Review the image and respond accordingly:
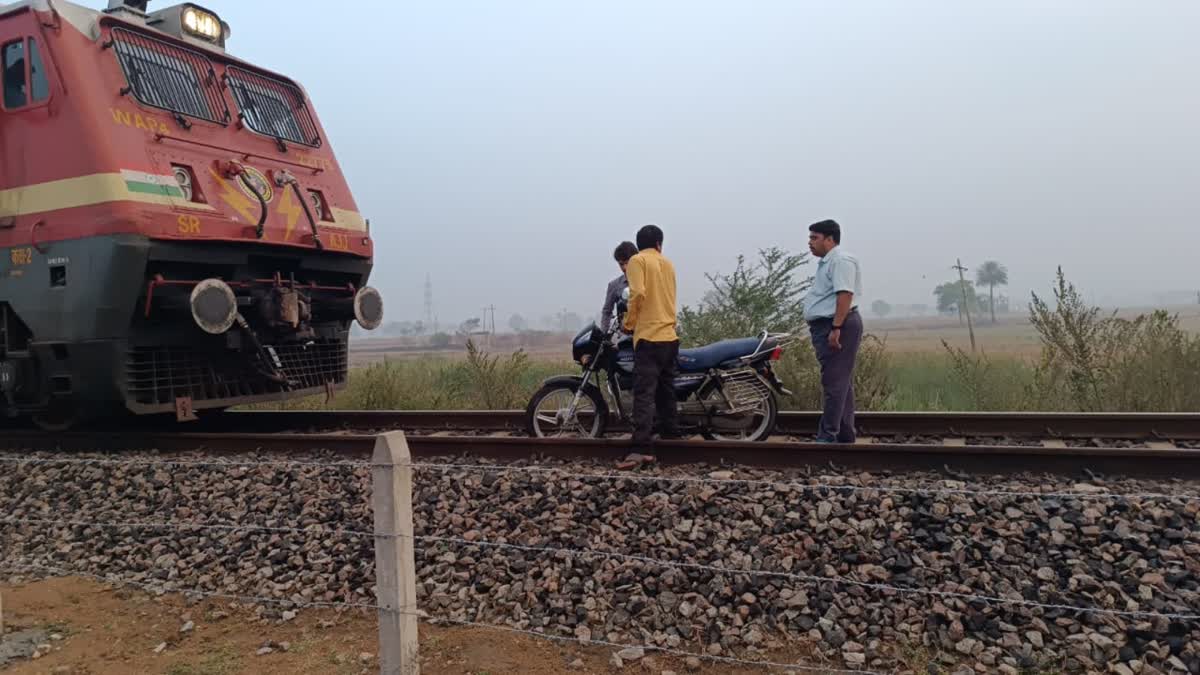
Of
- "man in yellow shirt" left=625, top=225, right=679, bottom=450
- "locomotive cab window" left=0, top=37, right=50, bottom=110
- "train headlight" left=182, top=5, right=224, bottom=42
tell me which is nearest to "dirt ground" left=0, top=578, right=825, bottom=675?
"man in yellow shirt" left=625, top=225, right=679, bottom=450

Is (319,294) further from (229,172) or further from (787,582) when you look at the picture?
(787,582)

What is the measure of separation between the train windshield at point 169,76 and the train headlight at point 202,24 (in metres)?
0.25

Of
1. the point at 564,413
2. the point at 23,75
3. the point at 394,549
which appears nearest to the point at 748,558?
the point at 394,549

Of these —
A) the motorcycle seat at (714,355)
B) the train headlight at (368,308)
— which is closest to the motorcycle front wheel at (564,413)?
the motorcycle seat at (714,355)

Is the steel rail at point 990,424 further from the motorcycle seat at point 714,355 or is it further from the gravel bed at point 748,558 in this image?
the gravel bed at point 748,558

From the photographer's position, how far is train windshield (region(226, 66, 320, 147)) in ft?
24.3

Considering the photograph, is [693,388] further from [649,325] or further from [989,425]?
[989,425]

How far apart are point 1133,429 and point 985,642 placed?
4.03 m

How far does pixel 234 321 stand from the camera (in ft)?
21.4

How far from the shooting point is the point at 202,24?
7250 mm

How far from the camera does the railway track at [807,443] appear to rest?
4.63 metres

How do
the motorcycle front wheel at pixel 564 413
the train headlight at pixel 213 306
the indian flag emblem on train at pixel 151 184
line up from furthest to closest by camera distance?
the motorcycle front wheel at pixel 564 413 < the train headlight at pixel 213 306 < the indian flag emblem on train at pixel 151 184

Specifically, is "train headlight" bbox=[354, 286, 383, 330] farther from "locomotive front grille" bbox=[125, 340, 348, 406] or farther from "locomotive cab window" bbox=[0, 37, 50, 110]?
"locomotive cab window" bbox=[0, 37, 50, 110]

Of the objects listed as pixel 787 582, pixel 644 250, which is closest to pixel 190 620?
pixel 787 582
